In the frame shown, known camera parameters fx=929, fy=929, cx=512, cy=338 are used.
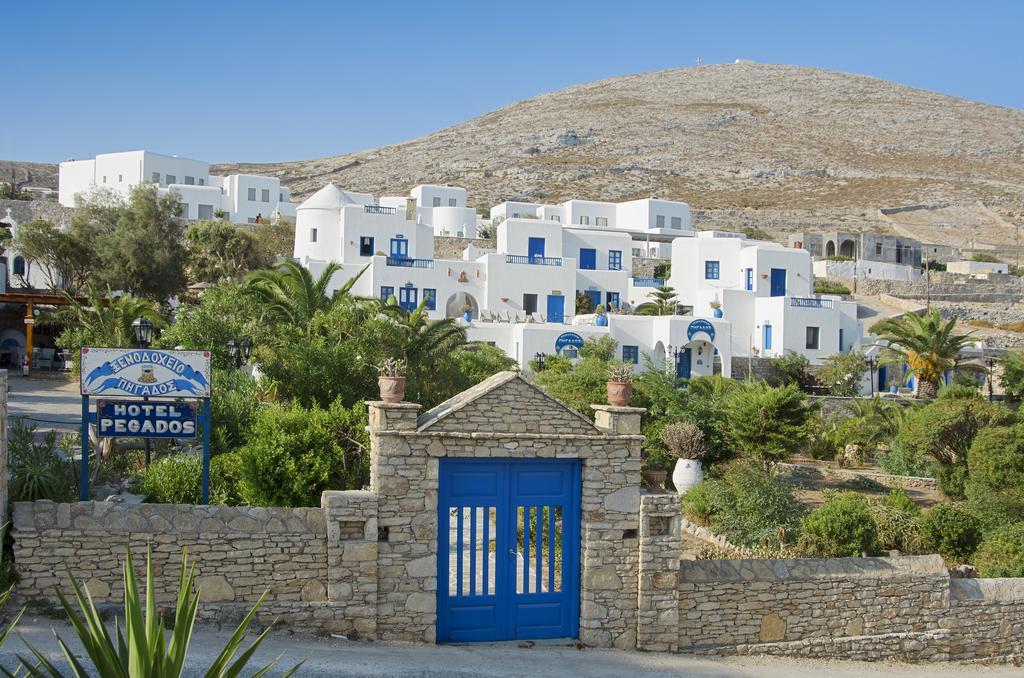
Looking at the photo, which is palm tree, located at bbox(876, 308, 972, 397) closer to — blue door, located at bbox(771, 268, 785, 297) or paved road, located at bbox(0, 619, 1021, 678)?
blue door, located at bbox(771, 268, 785, 297)

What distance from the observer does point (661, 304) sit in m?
45.5

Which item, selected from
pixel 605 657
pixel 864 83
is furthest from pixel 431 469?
pixel 864 83

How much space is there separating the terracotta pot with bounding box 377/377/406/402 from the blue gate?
1.03m

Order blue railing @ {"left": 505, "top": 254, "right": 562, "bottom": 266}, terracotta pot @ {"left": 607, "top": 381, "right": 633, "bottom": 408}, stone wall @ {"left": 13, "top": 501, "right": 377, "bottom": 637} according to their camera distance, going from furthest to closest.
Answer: blue railing @ {"left": 505, "top": 254, "right": 562, "bottom": 266} → terracotta pot @ {"left": 607, "top": 381, "right": 633, "bottom": 408} → stone wall @ {"left": 13, "top": 501, "right": 377, "bottom": 637}

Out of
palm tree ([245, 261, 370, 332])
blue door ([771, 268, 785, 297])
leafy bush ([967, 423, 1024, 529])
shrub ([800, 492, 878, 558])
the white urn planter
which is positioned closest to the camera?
shrub ([800, 492, 878, 558])

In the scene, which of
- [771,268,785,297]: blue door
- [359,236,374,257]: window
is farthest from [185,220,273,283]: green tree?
[771,268,785,297]: blue door

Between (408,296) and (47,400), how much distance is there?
17.7 meters

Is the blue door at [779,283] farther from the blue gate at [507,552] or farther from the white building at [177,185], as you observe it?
the white building at [177,185]

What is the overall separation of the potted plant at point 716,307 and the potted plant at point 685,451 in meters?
21.7

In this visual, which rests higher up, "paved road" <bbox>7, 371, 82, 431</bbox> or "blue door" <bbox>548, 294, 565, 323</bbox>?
"blue door" <bbox>548, 294, 565, 323</bbox>

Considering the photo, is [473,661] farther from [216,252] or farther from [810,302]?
[216,252]

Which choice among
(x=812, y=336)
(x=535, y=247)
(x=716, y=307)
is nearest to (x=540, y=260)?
(x=535, y=247)

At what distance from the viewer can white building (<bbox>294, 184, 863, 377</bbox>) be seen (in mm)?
39719

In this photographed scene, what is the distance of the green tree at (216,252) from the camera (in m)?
46.1
